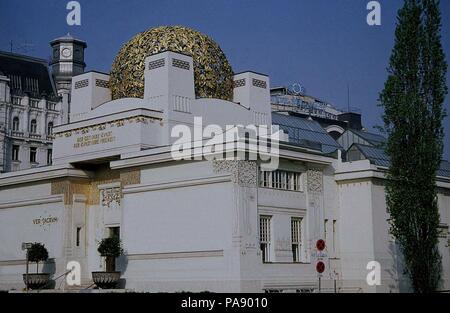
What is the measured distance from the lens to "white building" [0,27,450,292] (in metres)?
27.4

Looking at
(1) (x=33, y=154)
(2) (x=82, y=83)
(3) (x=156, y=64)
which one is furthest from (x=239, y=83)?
(1) (x=33, y=154)

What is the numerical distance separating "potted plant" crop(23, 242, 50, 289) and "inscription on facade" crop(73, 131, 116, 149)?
499 centimetres

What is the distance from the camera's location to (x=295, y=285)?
1111 inches

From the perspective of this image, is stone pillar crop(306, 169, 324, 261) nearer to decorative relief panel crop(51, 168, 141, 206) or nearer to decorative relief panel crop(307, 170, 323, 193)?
decorative relief panel crop(307, 170, 323, 193)

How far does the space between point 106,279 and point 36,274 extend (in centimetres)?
444

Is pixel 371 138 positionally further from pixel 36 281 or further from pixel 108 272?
pixel 36 281

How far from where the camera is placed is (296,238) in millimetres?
29328

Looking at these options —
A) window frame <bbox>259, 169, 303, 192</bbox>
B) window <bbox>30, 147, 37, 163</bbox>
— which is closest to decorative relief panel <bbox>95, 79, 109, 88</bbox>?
window frame <bbox>259, 169, 303, 192</bbox>

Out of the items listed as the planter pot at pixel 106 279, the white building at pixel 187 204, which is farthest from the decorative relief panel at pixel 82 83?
the planter pot at pixel 106 279

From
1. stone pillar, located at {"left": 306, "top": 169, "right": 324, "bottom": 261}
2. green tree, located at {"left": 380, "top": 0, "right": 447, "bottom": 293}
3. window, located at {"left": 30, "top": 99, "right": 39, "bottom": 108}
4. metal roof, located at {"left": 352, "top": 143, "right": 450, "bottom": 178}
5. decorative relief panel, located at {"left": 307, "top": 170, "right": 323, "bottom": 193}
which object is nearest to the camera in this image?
green tree, located at {"left": 380, "top": 0, "right": 447, "bottom": 293}

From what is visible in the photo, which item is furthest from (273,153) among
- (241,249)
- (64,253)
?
(64,253)

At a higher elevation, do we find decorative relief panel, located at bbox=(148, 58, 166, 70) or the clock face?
the clock face
